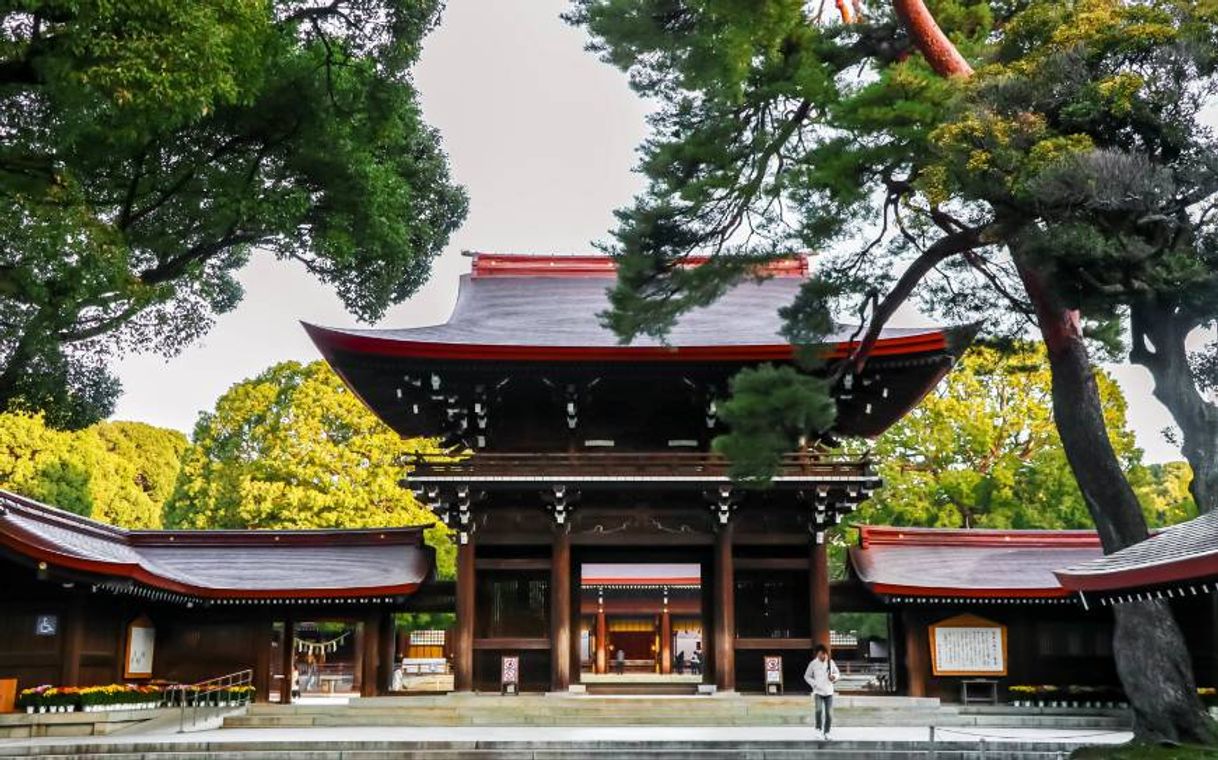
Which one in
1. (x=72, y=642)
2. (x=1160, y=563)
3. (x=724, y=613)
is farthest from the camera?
(x=724, y=613)

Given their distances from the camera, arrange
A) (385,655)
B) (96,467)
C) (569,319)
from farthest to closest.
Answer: (96,467)
(569,319)
(385,655)

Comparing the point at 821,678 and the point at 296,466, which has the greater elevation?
the point at 296,466

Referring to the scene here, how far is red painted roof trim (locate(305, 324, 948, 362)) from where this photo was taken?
64.2 feet

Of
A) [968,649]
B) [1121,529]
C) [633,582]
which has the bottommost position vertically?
[968,649]

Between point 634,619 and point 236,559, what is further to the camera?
point 634,619

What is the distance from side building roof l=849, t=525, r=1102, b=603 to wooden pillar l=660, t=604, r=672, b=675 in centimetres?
1082

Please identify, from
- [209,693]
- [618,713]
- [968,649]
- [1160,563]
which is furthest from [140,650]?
[1160,563]

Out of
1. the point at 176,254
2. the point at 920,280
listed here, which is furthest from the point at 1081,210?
the point at 176,254

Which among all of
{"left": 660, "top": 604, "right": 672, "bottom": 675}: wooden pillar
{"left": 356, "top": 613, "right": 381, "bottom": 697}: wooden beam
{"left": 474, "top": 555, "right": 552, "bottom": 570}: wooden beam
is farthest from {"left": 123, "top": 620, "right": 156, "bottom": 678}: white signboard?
{"left": 660, "top": 604, "right": 672, "bottom": 675}: wooden pillar

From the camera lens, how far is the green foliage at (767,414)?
42.7ft

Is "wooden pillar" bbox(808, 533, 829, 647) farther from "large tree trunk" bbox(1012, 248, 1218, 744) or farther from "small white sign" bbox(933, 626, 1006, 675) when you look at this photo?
"large tree trunk" bbox(1012, 248, 1218, 744)

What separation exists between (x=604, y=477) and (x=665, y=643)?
14962 millimetres

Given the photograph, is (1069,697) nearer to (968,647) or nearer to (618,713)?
(968,647)

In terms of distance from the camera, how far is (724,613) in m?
20.3
